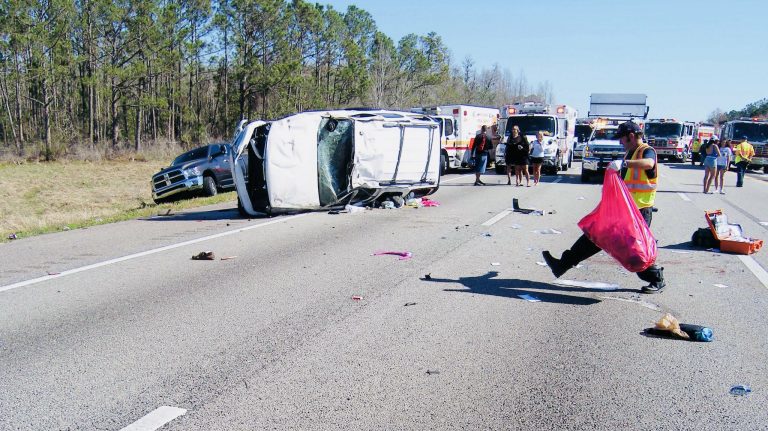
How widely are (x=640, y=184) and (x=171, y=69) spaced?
48911 millimetres

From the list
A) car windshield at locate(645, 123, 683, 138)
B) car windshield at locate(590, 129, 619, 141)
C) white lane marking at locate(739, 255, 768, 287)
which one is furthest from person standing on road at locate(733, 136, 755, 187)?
car windshield at locate(645, 123, 683, 138)

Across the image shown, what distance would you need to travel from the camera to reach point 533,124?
26734 millimetres

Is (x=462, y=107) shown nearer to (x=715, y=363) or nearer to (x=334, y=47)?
(x=715, y=363)

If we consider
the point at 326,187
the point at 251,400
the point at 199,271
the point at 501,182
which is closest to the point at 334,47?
the point at 501,182

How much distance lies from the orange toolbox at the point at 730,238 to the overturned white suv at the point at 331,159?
6892mm

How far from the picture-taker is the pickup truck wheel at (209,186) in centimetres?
1995

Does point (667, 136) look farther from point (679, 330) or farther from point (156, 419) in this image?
point (156, 419)

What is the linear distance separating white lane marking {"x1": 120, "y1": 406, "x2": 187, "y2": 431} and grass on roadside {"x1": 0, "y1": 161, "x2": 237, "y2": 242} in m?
9.39

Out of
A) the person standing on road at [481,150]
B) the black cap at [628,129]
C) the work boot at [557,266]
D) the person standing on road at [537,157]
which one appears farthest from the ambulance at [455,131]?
the work boot at [557,266]

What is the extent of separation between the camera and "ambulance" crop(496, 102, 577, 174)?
26016mm

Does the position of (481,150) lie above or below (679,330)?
above

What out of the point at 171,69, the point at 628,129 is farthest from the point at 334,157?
the point at 171,69

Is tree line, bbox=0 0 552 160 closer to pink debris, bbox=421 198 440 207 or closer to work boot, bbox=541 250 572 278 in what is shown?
pink debris, bbox=421 198 440 207

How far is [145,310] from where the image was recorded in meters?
6.50
